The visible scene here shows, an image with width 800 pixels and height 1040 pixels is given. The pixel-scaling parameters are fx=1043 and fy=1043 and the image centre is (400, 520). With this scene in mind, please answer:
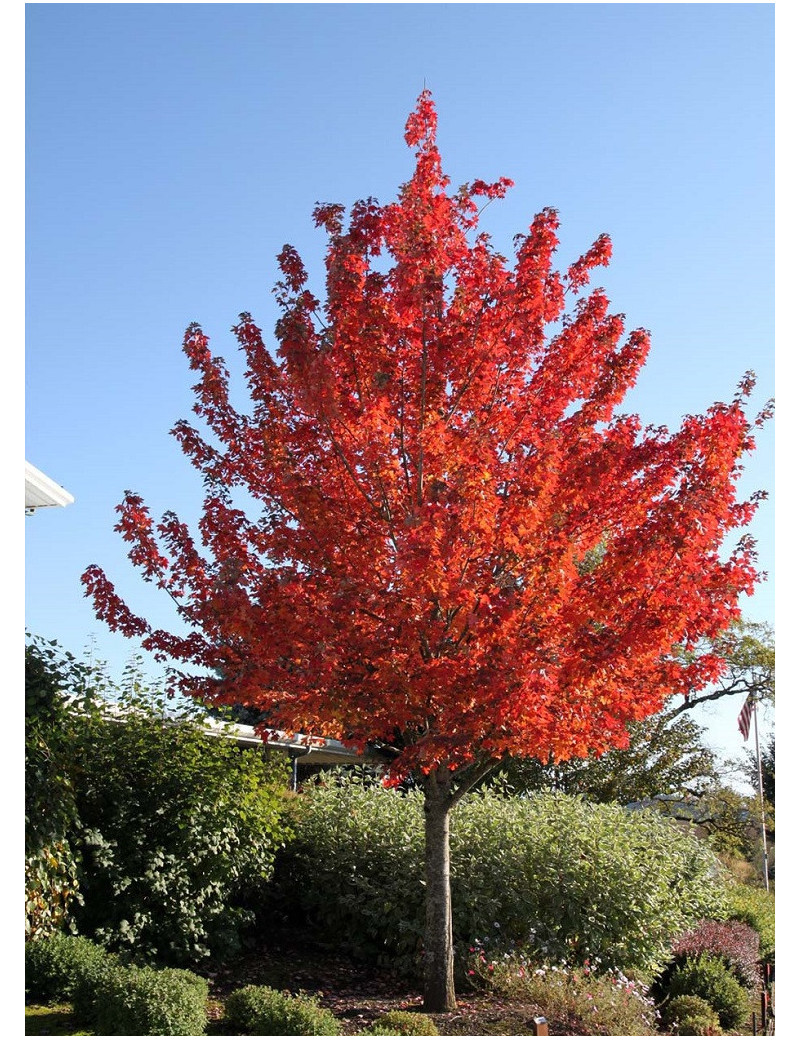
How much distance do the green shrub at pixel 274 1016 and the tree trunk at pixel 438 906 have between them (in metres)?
1.16

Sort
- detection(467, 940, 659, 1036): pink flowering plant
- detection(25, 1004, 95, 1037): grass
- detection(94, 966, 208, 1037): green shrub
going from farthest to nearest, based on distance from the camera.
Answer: detection(467, 940, 659, 1036): pink flowering plant, detection(25, 1004, 95, 1037): grass, detection(94, 966, 208, 1037): green shrub

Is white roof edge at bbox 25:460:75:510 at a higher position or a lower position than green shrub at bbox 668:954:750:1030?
higher

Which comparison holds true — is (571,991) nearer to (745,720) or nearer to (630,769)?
(630,769)

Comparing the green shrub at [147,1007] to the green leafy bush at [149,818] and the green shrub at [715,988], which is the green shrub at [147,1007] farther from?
the green shrub at [715,988]

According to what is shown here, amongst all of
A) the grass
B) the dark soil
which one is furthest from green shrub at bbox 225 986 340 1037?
the grass

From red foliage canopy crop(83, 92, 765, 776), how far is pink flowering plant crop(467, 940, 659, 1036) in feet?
7.64

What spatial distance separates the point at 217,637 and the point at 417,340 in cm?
297

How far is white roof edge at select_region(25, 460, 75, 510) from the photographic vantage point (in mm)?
10031

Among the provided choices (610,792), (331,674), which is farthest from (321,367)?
(610,792)

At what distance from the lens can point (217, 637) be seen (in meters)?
8.75


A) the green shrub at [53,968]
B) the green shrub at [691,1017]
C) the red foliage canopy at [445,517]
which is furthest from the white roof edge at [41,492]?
the green shrub at [691,1017]

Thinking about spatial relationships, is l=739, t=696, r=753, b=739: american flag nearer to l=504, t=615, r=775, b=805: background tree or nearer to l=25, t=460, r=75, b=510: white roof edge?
l=504, t=615, r=775, b=805: background tree
